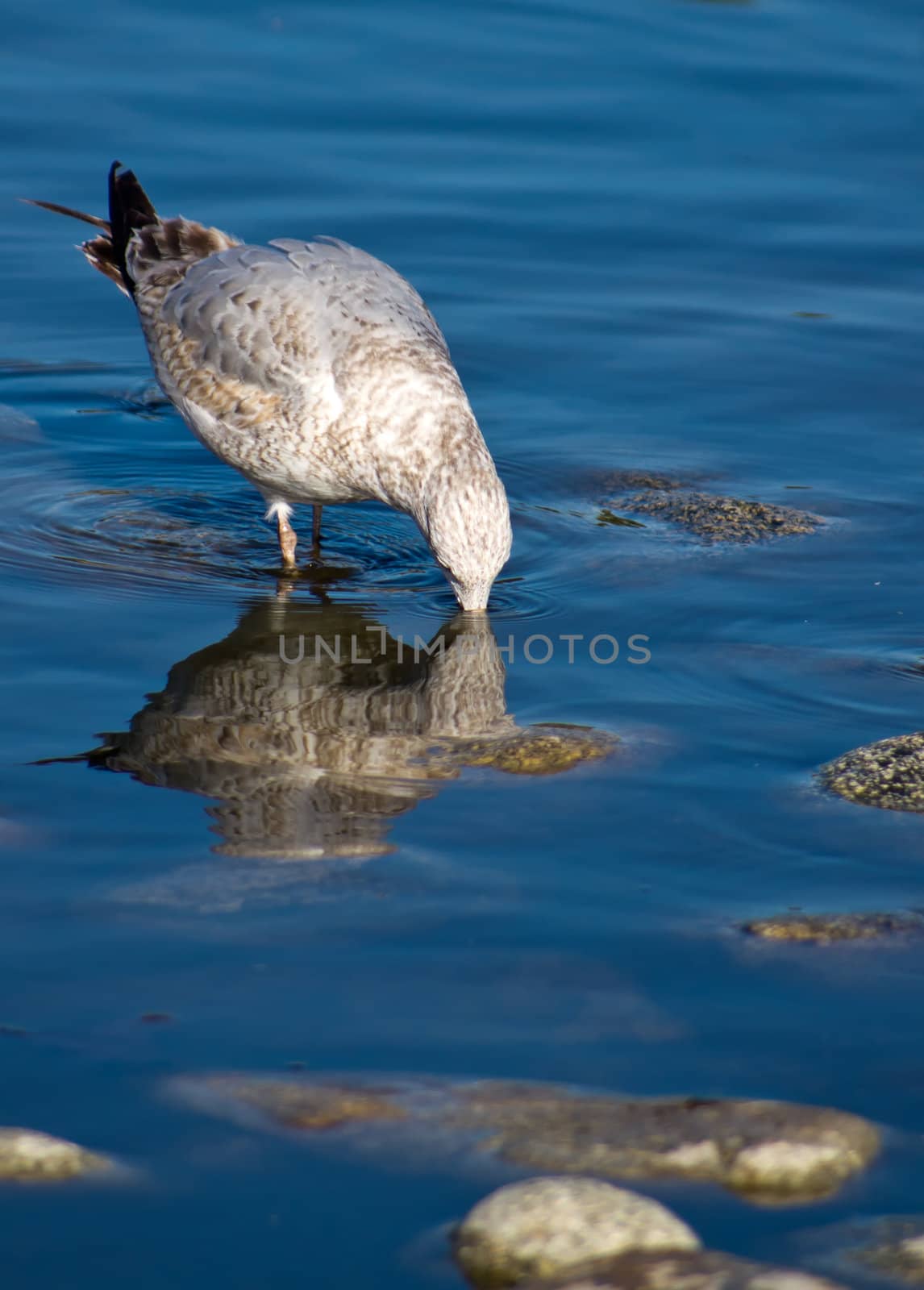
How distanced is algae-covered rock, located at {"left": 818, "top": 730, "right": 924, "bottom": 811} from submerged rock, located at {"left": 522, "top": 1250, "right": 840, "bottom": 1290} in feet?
7.07

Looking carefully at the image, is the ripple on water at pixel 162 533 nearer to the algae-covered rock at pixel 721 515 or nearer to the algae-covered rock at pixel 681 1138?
the algae-covered rock at pixel 721 515

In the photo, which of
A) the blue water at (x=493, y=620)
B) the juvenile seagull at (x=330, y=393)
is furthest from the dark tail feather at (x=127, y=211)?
the blue water at (x=493, y=620)

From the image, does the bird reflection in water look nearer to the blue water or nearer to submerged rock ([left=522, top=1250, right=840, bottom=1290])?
the blue water

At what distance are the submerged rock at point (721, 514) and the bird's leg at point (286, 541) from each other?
5.36ft

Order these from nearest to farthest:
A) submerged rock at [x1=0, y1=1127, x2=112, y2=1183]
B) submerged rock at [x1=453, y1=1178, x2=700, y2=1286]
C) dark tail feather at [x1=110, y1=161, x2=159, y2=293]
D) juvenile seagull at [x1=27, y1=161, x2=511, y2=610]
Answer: submerged rock at [x1=453, y1=1178, x2=700, y2=1286] < submerged rock at [x1=0, y1=1127, x2=112, y2=1183] < juvenile seagull at [x1=27, y1=161, x2=511, y2=610] < dark tail feather at [x1=110, y1=161, x2=159, y2=293]

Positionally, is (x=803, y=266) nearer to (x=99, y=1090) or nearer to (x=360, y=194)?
(x=360, y=194)

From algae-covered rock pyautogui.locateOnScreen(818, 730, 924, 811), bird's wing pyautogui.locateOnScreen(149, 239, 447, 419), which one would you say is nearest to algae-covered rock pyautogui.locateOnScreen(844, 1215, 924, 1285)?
algae-covered rock pyautogui.locateOnScreen(818, 730, 924, 811)

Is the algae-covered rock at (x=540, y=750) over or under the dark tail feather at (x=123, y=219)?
under

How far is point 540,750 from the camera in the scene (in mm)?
5602

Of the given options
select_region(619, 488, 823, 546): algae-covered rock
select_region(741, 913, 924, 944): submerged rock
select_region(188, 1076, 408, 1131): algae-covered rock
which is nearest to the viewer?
select_region(188, 1076, 408, 1131): algae-covered rock

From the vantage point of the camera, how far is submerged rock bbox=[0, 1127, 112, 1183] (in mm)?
3553

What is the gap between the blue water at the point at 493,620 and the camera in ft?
12.9

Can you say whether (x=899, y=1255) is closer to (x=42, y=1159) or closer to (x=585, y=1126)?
(x=585, y=1126)

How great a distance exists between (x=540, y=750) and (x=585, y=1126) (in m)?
1.98
